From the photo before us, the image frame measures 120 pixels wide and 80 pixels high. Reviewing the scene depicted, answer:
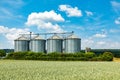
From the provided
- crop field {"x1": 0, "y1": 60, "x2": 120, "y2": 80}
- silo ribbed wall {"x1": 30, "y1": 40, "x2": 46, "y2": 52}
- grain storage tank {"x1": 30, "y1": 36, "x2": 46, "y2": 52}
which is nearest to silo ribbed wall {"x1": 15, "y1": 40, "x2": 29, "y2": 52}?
grain storage tank {"x1": 30, "y1": 36, "x2": 46, "y2": 52}

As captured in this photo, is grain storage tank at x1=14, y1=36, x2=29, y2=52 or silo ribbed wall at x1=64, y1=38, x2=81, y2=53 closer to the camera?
silo ribbed wall at x1=64, y1=38, x2=81, y2=53

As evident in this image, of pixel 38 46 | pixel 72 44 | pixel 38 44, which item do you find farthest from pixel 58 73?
pixel 38 46

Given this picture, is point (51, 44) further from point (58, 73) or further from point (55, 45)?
point (58, 73)

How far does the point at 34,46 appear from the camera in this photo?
94.0 metres

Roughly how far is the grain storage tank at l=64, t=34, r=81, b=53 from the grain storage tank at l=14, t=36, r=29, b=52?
47.7 feet

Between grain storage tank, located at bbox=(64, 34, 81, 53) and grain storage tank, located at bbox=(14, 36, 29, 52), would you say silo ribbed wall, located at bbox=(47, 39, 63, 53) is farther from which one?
grain storage tank, located at bbox=(14, 36, 29, 52)

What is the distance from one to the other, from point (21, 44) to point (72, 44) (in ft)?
59.3

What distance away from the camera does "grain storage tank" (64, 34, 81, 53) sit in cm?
8912

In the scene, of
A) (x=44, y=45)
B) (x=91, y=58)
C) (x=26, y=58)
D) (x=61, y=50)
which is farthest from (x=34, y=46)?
(x=91, y=58)

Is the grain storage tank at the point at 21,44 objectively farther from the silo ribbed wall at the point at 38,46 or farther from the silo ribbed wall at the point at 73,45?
the silo ribbed wall at the point at 73,45

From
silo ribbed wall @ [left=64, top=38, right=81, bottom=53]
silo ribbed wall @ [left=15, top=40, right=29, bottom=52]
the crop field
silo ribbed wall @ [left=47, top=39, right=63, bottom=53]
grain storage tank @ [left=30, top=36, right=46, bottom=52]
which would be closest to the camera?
the crop field

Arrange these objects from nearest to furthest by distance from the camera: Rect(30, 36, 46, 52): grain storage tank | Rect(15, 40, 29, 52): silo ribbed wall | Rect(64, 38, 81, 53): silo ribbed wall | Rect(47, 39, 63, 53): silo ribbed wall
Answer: Rect(64, 38, 81, 53): silo ribbed wall, Rect(47, 39, 63, 53): silo ribbed wall, Rect(30, 36, 46, 52): grain storage tank, Rect(15, 40, 29, 52): silo ribbed wall

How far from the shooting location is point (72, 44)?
89.4 metres

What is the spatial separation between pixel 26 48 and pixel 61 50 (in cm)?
1280
